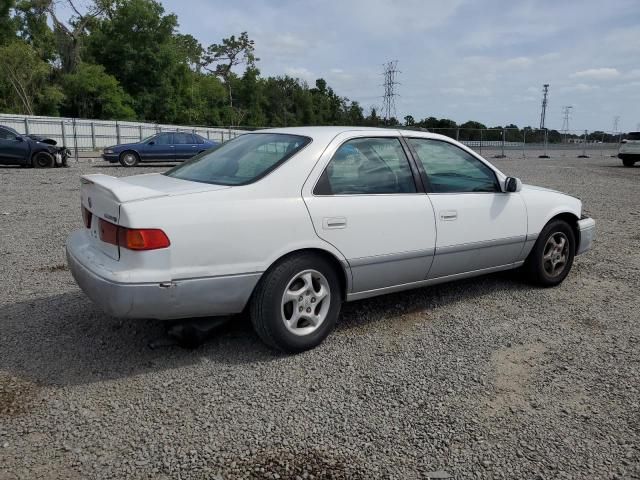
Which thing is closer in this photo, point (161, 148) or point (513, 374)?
point (513, 374)

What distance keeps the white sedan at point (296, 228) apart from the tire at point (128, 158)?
17.4 metres

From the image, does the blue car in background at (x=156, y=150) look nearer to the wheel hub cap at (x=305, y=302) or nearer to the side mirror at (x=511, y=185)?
the side mirror at (x=511, y=185)

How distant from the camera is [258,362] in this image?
3506 millimetres

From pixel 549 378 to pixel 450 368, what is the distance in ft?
1.98

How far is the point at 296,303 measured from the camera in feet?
11.7

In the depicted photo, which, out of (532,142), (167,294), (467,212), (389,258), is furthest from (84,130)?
(167,294)

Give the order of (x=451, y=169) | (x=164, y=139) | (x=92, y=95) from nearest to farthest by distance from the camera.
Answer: (x=451, y=169) → (x=164, y=139) → (x=92, y=95)

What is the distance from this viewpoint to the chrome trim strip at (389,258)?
12.4 feet

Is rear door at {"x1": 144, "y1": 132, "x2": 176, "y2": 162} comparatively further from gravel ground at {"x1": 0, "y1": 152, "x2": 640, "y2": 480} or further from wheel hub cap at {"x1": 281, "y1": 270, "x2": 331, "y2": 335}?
wheel hub cap at {"x1": 281, "y1": 270, "x2": 331, "y2": 335}

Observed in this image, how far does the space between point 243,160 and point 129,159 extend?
18043mm

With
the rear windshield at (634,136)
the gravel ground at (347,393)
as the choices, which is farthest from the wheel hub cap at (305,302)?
the rear windshield at (634,136)

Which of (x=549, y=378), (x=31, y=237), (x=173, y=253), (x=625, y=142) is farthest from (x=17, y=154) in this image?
(x=625, y=142)

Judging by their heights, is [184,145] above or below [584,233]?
above

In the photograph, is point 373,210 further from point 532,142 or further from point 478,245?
point 532,142
